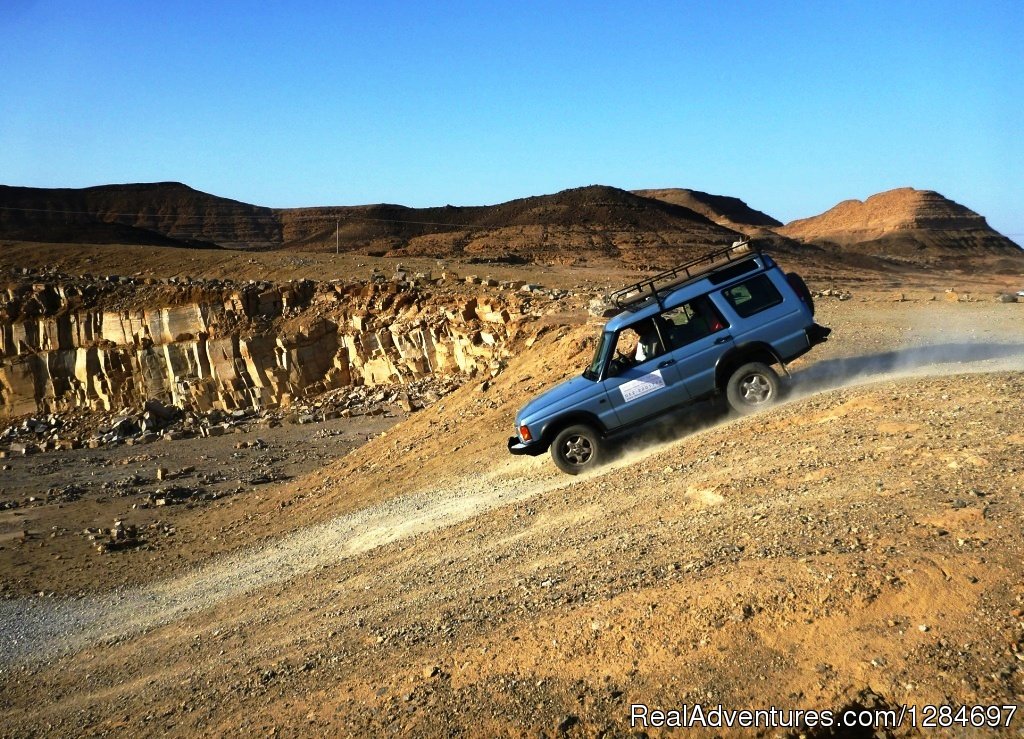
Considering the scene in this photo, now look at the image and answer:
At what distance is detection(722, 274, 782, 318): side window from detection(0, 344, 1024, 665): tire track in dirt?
1221 millimetres

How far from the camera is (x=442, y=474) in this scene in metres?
13.8

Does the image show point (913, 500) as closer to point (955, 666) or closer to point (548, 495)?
point (955, 666)

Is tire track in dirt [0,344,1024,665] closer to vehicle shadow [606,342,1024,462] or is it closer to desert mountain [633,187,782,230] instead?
vehicle shadow [606,342,1024,462]

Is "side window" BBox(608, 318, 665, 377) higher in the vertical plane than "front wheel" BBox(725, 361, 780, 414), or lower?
higher

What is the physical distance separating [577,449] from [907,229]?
76.8m

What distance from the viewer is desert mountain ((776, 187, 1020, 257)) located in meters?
72.6

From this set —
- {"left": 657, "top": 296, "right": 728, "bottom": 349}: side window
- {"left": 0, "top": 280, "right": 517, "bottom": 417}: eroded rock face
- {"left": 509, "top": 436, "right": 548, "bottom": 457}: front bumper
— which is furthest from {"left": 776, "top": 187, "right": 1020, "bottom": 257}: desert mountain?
{"left": 509, "top": 436, "right": 548, "bottom": 457}: front bumper

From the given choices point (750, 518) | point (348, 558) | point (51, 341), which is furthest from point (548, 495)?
point (51, 341)

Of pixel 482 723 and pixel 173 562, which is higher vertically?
pixel 482 723

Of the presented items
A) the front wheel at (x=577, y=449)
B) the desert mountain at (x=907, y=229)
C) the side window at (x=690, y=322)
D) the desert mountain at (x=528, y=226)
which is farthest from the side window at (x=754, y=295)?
the desert mountain at (x=907, y=229)

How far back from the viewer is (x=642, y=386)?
10.5m

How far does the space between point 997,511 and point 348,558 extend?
7.33m

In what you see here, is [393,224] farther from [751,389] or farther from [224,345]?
[751,389]

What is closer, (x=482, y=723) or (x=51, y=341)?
(x=482, y=723)
